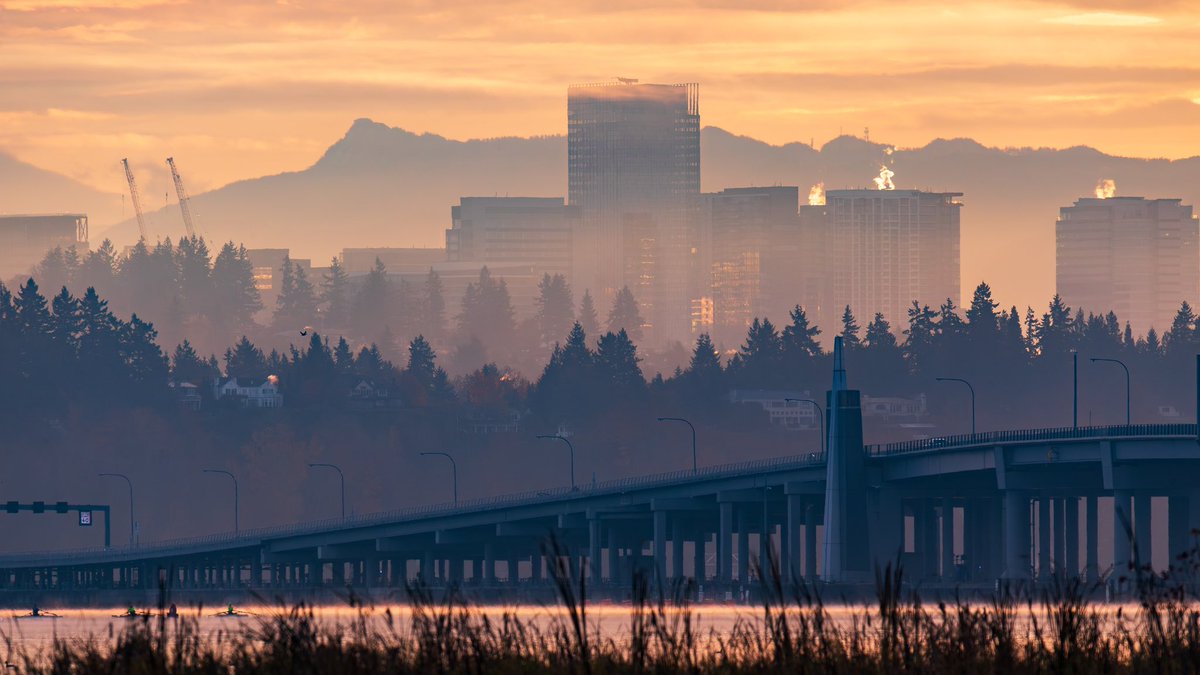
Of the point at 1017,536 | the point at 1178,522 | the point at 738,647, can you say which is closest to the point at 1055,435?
the point at 1017,536

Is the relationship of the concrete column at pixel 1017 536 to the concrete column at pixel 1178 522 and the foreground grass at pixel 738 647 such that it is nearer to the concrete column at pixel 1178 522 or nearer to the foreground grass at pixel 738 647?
the concrete column at pixel 1178 522

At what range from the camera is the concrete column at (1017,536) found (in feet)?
584

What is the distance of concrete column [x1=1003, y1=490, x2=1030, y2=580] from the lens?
584 feet

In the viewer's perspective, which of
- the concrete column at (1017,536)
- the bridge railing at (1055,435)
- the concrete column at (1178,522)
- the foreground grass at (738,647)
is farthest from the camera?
the concrete column at (1178,522)

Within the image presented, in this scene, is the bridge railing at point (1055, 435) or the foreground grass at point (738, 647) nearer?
the foreground grass at point (738, 647)

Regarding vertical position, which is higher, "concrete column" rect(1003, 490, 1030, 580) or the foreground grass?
the foreground grass

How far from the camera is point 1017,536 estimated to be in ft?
591

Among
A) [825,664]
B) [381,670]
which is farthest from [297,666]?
[825,664]

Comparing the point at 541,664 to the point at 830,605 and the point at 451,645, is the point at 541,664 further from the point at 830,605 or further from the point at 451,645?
the point at 830,605

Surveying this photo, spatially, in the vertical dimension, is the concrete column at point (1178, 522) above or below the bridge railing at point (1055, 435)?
below

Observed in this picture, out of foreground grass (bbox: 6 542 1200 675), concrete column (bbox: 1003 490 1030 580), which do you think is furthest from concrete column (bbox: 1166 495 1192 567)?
foreground grass (bbox: 6 542 1200 675)

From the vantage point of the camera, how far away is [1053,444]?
591ft


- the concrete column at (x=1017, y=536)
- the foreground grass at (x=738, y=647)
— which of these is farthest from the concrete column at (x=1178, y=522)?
the foreground grass at (x=738, y=647)

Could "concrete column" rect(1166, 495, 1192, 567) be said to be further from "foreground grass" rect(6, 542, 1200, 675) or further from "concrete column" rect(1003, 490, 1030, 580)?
"foreground grass" rect(6, 542, 1200, 675)
